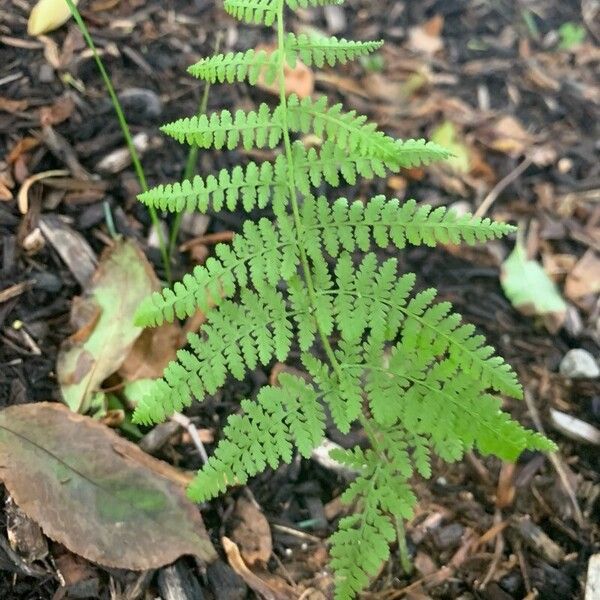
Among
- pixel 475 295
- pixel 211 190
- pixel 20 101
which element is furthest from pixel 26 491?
pixel 475 295

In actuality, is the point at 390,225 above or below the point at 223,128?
below

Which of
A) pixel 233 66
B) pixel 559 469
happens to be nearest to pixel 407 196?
pixel 559 469

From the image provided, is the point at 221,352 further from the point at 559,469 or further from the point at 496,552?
the point at 559,469

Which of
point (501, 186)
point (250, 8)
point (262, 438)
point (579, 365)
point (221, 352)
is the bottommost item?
point (579, 365)

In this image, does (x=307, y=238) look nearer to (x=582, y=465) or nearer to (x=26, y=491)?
(x=26, y=491)

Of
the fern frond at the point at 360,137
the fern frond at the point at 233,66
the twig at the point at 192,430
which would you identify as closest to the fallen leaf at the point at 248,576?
the twig at the point at 192,430

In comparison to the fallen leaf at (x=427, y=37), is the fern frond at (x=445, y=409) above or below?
below

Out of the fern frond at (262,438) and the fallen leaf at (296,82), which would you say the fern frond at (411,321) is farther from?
the fallen leaf at (296,82)
